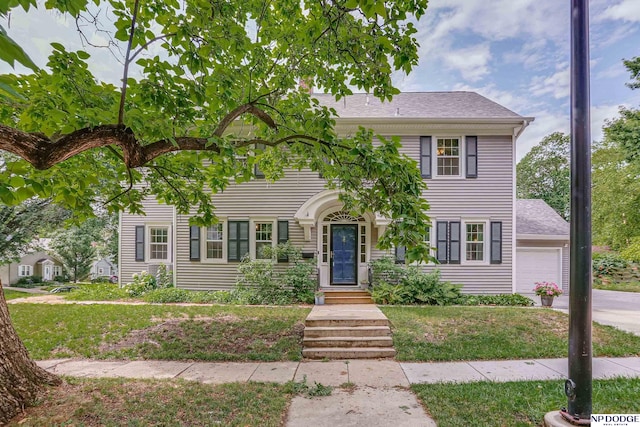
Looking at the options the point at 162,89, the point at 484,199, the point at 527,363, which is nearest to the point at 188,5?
the point at 162,89

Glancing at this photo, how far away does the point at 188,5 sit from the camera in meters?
3.80

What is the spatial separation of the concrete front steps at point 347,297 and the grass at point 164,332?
1250 mm

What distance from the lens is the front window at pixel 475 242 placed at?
10.3m

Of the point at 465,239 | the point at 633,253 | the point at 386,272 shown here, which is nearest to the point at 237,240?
the point at 386,272

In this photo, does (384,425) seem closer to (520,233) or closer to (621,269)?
(520,233)

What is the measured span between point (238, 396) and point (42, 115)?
4039 mm

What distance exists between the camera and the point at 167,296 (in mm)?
9438

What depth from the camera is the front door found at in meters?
10.3

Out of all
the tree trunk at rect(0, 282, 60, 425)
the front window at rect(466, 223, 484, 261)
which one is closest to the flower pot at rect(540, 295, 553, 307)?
the front window at rect(466, 223, 484, 261)

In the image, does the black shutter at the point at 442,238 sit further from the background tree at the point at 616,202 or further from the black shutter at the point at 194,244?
the background tree at the point at 616,202

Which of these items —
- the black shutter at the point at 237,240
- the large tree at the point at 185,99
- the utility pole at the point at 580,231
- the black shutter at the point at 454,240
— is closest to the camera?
the utility pole at the point at 580,231

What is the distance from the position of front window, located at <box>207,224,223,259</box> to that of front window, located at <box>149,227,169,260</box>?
1925mm

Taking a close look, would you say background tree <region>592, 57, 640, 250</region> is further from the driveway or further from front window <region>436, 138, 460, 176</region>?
front window <region>436, 138, 460, 176</region>

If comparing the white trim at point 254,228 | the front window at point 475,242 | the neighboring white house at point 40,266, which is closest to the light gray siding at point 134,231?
the white trim at point 254,228
